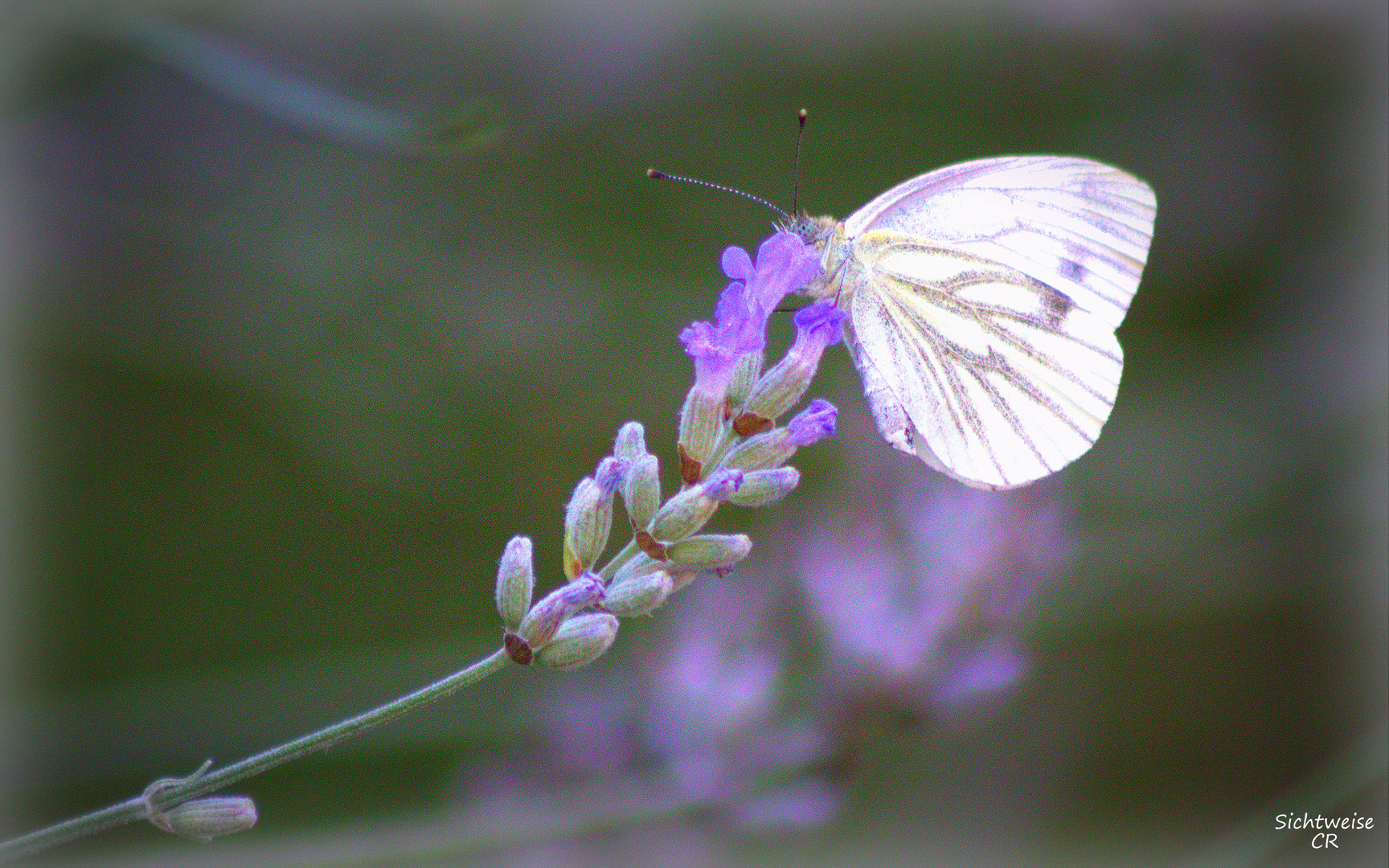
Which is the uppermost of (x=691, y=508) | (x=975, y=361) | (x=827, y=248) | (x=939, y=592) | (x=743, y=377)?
(x=827, y=248)

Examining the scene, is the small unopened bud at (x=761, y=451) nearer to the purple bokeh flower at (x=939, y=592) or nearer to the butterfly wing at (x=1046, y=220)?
the butterfly wing at (x=1046, y=220)

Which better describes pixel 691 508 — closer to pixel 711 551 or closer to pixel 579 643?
pixel 711 551

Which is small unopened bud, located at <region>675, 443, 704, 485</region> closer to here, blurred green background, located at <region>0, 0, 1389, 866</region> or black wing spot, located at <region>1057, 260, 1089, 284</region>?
black wing spot, located at <region>1057, 260, 1089, 284</region>

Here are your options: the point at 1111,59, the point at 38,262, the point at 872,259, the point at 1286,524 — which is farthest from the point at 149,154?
the point at 1286,524

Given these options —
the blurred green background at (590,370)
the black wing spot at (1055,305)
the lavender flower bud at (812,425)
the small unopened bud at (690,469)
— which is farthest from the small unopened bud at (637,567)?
the blurred green background at (590,370)

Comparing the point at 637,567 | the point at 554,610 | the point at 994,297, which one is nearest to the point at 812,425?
the point at 637,567
